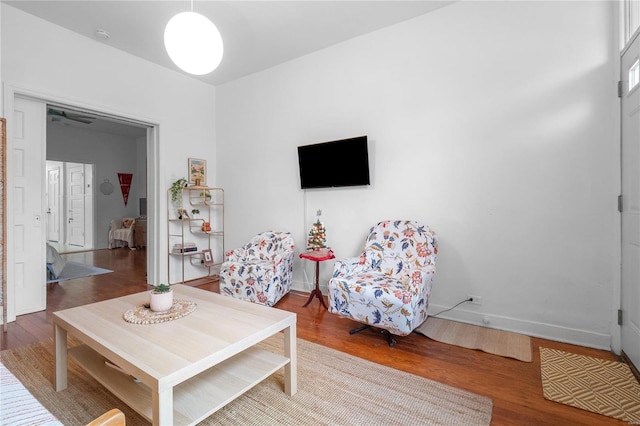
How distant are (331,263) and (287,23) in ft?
8.89

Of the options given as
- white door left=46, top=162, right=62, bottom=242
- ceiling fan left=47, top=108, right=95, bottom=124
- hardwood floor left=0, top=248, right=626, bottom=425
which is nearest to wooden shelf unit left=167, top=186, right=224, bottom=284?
hardwood floor left=0, top=248, right=626, bottom=425

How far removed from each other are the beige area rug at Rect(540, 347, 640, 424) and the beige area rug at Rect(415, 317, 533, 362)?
163 mm

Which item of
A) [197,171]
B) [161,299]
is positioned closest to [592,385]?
[161,299]

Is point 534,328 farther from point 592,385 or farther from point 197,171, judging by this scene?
point 197,171

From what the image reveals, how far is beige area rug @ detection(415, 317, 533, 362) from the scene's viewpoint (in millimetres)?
2338

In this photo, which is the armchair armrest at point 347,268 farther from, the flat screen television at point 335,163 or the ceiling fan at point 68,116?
the ceiling fan at point 68,116

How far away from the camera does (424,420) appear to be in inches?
62.6

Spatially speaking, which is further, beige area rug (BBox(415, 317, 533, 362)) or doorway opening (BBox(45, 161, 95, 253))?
doorway opening (BBox(45, 161, 95, 253))

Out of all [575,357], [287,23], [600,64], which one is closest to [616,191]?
[600,64]

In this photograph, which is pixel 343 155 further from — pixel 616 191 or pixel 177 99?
pixel 177 99

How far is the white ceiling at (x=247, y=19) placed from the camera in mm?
2961

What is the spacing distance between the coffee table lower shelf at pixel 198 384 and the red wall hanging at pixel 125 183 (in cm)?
753

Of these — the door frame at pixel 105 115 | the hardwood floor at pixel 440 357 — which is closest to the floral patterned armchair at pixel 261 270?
the hardwood floor at pixel 440 357

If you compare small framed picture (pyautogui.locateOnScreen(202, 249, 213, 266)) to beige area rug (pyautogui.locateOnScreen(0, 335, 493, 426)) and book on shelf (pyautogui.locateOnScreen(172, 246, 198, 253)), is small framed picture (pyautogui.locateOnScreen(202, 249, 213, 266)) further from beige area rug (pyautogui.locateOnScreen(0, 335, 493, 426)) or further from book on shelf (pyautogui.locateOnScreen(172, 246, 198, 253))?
beige area rug (pyautogui.locateOnScreen(0, 335, 493, 426))
